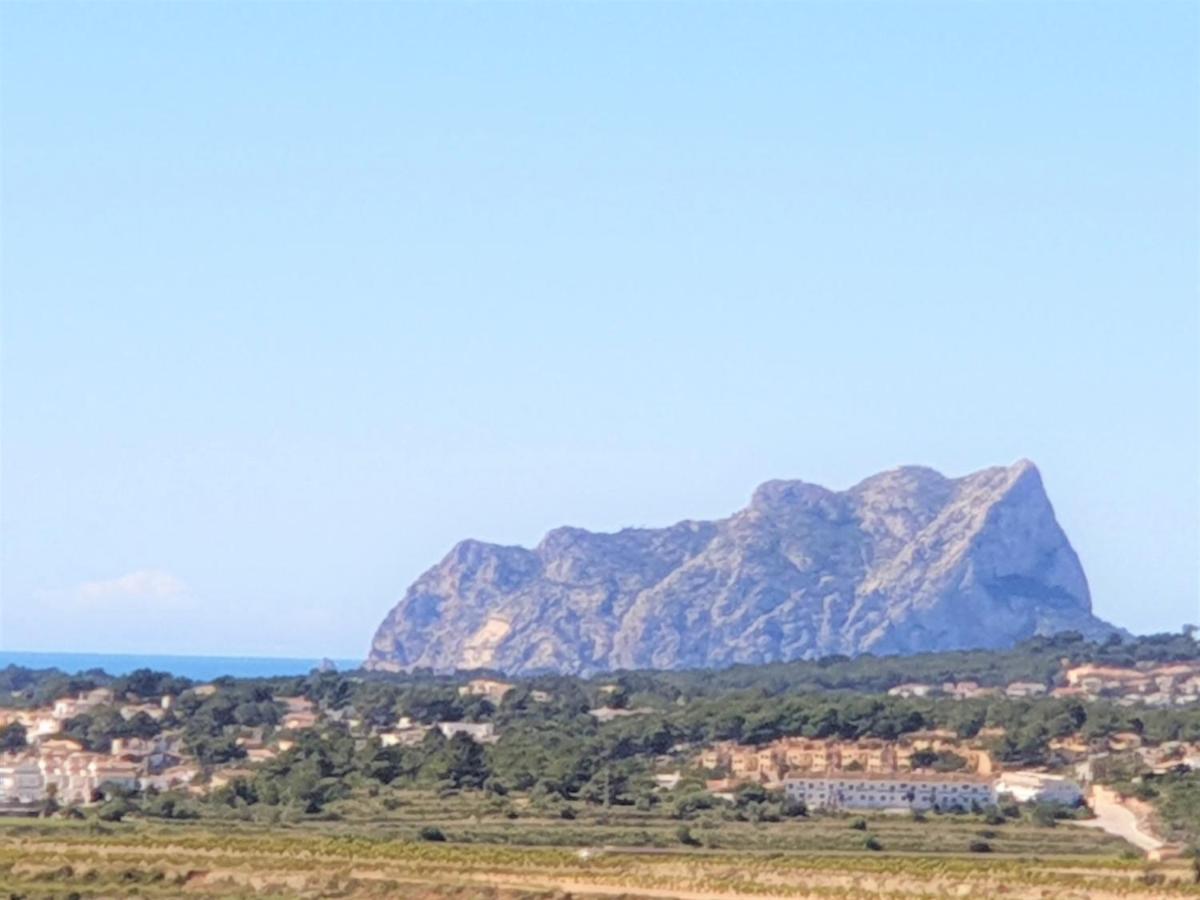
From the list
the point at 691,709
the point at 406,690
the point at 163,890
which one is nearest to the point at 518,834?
the point at 163,890

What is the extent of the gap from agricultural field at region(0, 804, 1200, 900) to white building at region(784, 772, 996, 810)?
34.9 feet

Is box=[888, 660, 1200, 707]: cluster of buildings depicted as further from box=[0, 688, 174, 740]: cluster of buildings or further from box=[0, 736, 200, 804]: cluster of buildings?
box=[0, 736, 200, 804]: cluster of buildings

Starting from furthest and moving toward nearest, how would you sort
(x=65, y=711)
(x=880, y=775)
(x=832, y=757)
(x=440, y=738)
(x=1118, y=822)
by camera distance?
1. (x=65, y=711)
2. (x=440, y=738)
3. (x=832, y=757)
4. (x=880, y=775)
5. (x=1118, y=822)

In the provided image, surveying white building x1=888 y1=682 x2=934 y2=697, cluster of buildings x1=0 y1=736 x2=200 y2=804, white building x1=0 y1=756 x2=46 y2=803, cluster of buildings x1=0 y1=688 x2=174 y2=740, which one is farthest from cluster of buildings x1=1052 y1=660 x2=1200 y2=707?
white building x1=0 y1=756 x2=46 y2=803

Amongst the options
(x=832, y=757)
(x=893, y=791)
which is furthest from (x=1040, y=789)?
(x=832, y=757)

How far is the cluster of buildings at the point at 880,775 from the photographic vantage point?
10862cm

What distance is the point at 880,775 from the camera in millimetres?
114125

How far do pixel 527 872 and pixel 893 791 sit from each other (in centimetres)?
3624

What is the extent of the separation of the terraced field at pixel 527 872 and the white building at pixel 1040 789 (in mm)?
20752

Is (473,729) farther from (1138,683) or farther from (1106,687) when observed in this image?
(1138,683)

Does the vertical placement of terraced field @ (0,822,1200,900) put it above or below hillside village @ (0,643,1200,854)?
below

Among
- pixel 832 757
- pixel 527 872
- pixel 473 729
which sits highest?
pixel 473 729

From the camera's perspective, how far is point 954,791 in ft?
359

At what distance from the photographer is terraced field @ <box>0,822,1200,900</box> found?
72812mm
